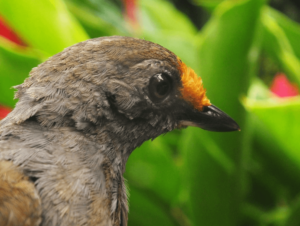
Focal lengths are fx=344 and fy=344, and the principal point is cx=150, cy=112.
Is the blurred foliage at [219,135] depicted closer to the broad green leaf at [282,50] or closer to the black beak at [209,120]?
the broad green leaf at [282,50]

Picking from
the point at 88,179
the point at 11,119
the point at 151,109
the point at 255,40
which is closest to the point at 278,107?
the point at 255,40

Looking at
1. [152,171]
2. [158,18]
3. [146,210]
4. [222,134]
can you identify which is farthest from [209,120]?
[158,18]

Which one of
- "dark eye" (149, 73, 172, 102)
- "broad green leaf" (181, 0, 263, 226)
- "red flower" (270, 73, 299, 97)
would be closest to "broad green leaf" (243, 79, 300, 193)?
"broad green leaf" (181, 0, 263, 226)

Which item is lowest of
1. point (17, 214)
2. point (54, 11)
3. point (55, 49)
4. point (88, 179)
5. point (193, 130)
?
point (17, 214)

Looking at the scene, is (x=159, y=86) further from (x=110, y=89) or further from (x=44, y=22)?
(x=44, y=22)

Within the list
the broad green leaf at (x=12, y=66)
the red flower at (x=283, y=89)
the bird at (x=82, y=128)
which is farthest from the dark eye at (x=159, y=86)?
the red flower at (x=283, y=89)

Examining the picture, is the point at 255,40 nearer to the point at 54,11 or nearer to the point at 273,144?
the point at 273,144
